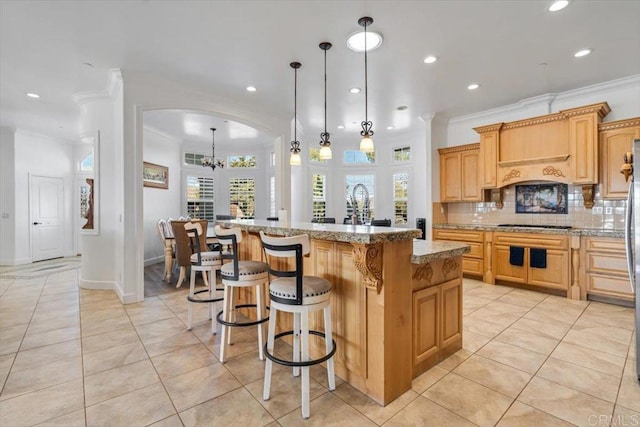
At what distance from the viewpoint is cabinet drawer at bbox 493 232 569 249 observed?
4043 millimetres

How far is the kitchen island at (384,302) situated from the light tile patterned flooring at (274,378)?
15 cm

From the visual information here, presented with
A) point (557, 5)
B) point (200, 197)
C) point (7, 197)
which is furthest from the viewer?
point (200, 197)

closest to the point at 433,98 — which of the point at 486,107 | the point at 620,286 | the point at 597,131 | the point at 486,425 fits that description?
the point at 486,107

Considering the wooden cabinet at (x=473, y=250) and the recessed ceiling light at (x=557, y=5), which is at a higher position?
the recessed ceiling light at (x=557, y=5)

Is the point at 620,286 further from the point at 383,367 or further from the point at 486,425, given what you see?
the point at 383,367

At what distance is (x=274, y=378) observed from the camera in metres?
2.18

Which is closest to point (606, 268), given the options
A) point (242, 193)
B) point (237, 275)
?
point (237, 275)

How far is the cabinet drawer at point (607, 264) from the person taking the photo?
367cm

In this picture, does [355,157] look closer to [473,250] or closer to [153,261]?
[473,250]

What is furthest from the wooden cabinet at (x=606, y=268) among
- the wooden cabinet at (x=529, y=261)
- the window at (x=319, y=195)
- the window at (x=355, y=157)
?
the window at (x=319, y=195)

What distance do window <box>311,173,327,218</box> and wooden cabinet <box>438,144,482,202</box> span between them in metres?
3.10

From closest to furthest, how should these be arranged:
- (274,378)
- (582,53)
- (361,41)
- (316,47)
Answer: (274,378)
(361,41)
(316,47)
(582,53)

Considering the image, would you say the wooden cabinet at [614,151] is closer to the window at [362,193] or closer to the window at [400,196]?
the window at [400,196]

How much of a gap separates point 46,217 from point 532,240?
10.1 m
